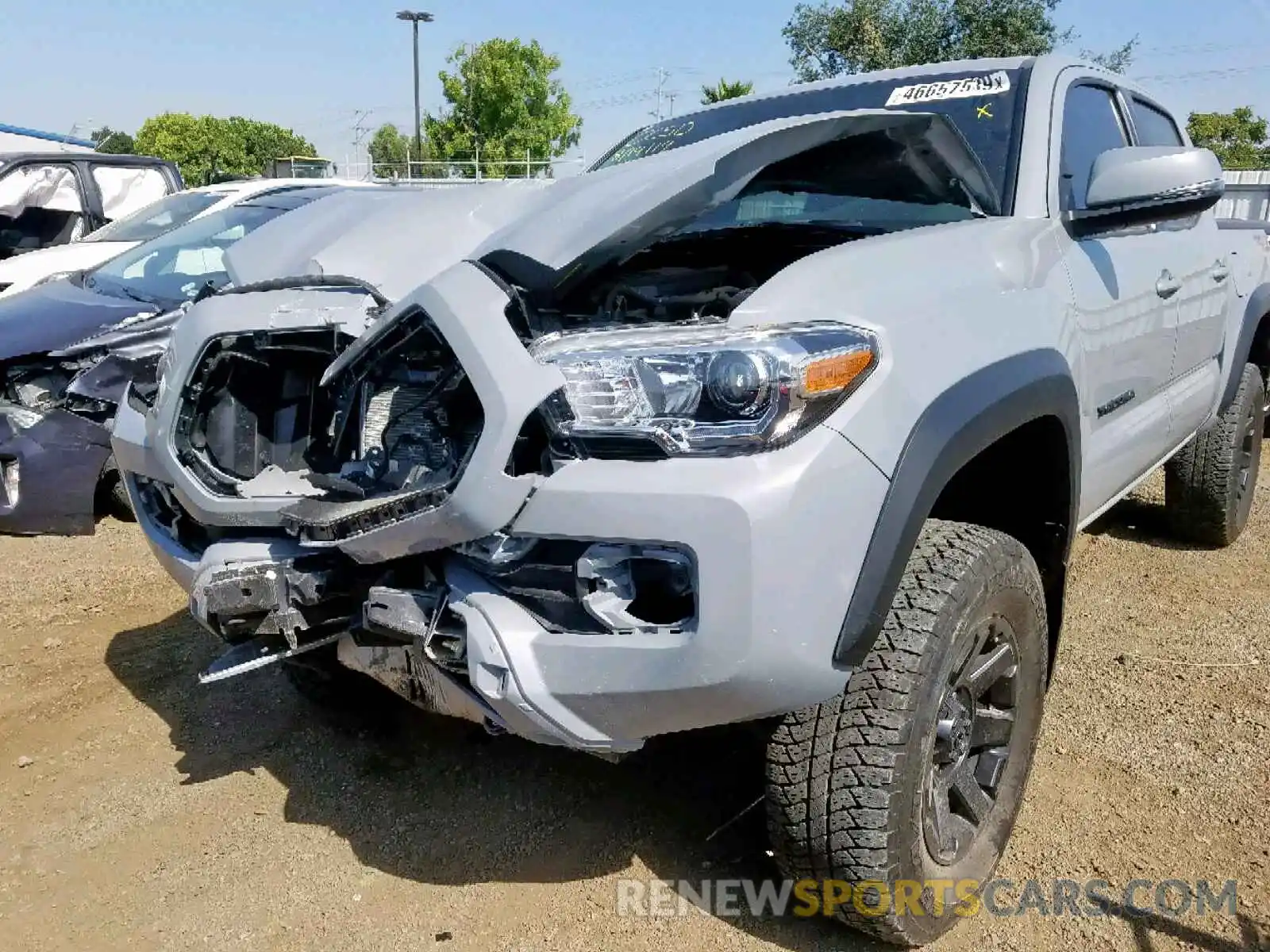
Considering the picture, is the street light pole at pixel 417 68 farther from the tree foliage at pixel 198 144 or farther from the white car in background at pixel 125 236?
the white car in background at pixel 125 236

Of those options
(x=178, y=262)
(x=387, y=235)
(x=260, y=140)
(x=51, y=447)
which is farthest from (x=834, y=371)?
(x=260, y=140)

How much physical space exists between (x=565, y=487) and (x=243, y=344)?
1.07m

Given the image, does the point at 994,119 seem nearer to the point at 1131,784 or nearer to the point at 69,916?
the point at 1131,784

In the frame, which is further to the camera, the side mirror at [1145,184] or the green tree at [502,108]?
the green tree at [502,108]

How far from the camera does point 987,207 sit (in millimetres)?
2654

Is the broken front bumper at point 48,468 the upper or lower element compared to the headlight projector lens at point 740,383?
lower

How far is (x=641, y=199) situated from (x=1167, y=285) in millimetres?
1964

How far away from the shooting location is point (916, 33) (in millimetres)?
29375

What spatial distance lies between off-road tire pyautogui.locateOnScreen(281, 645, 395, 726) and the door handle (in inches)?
103

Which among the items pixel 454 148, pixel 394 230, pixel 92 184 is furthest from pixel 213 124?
pixel 394 230

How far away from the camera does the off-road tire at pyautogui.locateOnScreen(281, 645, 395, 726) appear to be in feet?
10.1

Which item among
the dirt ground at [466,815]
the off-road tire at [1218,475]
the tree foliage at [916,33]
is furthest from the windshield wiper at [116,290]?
the tree foliage at [916,33]

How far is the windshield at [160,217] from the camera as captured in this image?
25.7 feet

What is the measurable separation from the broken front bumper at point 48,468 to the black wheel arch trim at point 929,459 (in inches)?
165
